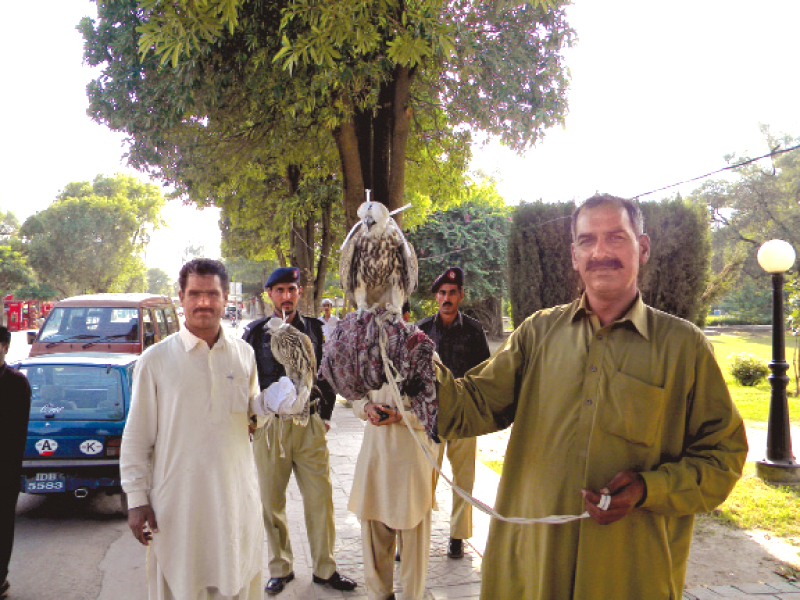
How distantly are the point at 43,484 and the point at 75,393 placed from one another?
913mm

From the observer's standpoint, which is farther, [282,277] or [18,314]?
[18,314]

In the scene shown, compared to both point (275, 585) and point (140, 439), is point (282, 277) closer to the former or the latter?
point (140, 439)

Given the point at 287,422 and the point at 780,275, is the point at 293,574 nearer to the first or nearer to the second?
the point at 287,422

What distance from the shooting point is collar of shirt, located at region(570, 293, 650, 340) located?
1.91 metres

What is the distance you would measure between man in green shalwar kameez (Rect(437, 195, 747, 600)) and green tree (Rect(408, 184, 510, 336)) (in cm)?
2259

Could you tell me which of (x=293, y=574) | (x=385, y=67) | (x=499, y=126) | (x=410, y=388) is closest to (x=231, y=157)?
(x=385, y=67)

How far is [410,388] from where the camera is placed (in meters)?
1.89

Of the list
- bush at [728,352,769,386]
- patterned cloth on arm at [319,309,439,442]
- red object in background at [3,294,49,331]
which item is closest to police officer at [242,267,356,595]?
patterned cloth on arm at [319,309,439,442]

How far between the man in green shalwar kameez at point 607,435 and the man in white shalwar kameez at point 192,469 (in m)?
1.26

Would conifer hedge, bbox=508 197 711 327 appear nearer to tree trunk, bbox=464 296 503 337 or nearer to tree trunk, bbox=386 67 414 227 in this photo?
tree trunk, bbox=386 67 414 227

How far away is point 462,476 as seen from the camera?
4766mm

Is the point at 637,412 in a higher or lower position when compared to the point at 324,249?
lower

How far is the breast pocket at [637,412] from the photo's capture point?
179 cm

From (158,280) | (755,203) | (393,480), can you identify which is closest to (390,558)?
(393,480)
